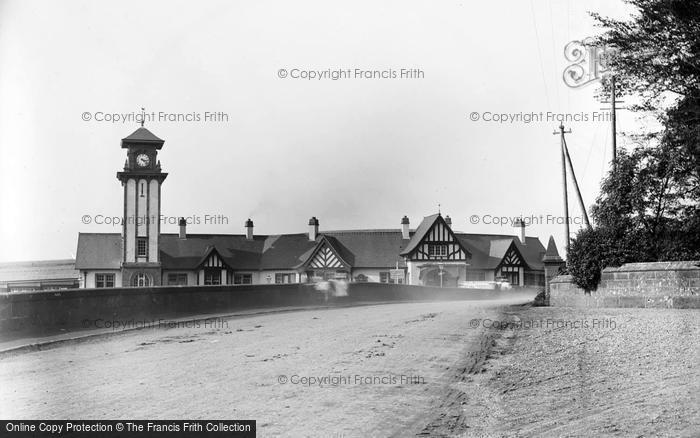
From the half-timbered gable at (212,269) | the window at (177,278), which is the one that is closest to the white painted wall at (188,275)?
the window at (177,278)

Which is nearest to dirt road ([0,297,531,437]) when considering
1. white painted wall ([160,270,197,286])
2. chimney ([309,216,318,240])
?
chimney ([309,216,318,240])

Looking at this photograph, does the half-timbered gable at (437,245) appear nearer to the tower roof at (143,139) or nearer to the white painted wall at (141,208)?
the white painted wall at (141,208)

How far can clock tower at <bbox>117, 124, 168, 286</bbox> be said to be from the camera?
55906mm

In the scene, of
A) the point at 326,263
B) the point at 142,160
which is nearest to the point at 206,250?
the point at 142,160

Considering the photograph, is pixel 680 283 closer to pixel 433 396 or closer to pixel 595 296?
pixel 595 296

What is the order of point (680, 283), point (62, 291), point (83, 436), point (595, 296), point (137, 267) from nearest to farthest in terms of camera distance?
point (83, 436) → point (62, 291) → point (680, 283) → point (595, 296) → point (137, 267)

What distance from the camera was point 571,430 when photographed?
7219 mm

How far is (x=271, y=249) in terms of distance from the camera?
206 feet

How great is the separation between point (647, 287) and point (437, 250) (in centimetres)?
4076

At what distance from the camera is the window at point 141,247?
58.2m

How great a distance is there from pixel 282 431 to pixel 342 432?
584mm

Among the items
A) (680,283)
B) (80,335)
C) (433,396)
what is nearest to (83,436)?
(433,396)

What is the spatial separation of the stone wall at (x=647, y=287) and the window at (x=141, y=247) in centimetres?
4365

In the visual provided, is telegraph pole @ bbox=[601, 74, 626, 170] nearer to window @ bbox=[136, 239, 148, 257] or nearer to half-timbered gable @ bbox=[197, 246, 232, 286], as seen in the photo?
half-timbered gable @ bbox=[197, 246, 232, 286]
